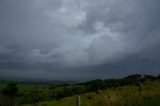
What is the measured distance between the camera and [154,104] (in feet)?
65.9

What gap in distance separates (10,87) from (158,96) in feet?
189

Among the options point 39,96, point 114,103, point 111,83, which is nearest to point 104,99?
point 114,103

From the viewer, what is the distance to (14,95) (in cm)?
7888

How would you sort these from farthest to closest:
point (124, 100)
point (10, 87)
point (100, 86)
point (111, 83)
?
1. point (111, 83)
2. point (100, 86)
3. point (10, 87)
4. point (124, 100)

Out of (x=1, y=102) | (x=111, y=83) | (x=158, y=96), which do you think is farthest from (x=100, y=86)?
(x=158, y=96)

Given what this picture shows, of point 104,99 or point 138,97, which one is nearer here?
point 104,99

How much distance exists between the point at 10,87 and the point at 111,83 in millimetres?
32193

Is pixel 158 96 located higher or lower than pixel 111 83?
lower

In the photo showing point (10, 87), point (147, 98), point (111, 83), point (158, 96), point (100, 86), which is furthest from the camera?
point (111, 83)

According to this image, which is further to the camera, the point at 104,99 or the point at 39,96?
the point at 39,96

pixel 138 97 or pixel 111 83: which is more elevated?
pixel 111 83

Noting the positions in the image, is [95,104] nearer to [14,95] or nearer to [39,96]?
[14,95]

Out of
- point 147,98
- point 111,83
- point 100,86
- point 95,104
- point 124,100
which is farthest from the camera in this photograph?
point 111,83

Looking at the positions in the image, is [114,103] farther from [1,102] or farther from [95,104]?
[1,102]
